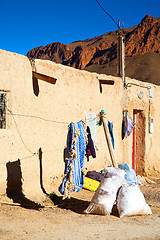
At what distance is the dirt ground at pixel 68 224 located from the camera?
387cm

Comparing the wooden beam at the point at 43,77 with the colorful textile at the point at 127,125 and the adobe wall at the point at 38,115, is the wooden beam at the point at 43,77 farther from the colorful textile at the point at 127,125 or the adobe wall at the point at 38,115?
the colorful textile at the point at 127,125

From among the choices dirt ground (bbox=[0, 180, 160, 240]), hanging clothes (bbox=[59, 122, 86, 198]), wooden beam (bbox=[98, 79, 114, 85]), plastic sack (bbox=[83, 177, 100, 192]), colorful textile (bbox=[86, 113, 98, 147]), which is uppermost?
wooden beam (bbox=[98, 79, 114, 85])

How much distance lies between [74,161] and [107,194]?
74 centimetres

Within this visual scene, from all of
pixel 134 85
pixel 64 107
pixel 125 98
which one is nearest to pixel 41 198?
pixel 64 107

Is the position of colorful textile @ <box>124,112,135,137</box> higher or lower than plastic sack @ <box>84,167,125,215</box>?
higher

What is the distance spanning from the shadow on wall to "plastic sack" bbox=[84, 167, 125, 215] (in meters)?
0.98

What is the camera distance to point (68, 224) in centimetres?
434

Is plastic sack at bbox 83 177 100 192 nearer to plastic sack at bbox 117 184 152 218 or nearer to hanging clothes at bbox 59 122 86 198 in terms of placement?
hanging clothes at bbox 59 122 86 198

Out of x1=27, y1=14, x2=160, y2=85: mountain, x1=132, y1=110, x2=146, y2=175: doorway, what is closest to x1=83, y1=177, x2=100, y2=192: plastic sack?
x1=132, y1=110, x2=146, y2=175: doorway

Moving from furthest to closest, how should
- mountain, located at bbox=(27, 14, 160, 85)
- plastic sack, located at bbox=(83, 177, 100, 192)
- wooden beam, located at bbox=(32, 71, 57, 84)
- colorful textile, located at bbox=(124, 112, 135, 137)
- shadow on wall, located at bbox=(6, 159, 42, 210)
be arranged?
mountain, located at bbox=(27, 14, 160, 85)
colorful textile, located at bbox=(124, 112, 135, 137)
plastic sack, located at bbox=(83, 177, 100, 192)
wooden beam, located at bbox=(32, 71, 57, 84)
shadow on wall, located at bbox=(6, 159, 42, 210)

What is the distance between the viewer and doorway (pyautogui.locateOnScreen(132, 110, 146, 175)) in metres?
9.99

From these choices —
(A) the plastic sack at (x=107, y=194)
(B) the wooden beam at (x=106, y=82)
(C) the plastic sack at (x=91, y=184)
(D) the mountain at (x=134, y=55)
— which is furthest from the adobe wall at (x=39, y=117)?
(D) the mountain at (x=134, y=55)

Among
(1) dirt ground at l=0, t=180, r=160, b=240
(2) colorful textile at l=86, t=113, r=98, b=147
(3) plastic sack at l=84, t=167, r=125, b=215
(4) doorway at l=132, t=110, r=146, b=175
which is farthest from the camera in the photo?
(4) doorway at l=132, t=110, r=146, b=175

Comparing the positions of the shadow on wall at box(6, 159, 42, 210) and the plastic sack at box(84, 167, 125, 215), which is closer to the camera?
the plastic sack at box(84, 167, 125, 215)
